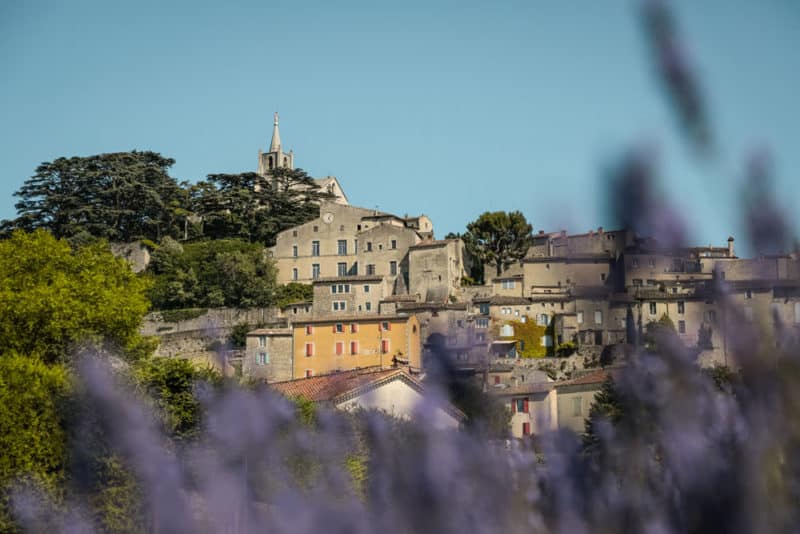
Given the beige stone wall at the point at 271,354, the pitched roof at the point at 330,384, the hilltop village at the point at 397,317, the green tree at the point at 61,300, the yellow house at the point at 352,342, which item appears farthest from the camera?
the beige stone wall at the point at 271,354

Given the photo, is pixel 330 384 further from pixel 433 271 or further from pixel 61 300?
pixel 433 271

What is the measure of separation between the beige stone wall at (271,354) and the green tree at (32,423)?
2108 centimetres

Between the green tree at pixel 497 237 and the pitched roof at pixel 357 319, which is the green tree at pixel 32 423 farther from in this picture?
the green tree at pixel 497 237

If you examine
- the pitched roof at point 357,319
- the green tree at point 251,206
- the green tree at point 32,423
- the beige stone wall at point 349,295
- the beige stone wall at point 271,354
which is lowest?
the green tree at point 32,423

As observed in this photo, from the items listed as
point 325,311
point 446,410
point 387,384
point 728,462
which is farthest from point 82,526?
point 325,311

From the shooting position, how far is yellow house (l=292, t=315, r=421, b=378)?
1913 inches

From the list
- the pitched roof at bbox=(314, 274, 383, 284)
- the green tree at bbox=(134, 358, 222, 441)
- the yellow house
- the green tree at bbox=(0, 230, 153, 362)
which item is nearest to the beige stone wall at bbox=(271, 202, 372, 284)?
the pitched roof at bbox=(314, 274, 383, 284)

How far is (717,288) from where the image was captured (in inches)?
160

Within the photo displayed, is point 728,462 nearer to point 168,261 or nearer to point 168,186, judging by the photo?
point 168,261

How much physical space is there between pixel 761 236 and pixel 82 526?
13.1m

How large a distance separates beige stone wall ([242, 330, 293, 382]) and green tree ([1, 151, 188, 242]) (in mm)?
22611

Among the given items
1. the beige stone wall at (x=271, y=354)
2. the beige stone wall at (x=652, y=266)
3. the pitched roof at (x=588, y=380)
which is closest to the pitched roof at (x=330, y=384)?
the pitched roof at (x=588, y=380)

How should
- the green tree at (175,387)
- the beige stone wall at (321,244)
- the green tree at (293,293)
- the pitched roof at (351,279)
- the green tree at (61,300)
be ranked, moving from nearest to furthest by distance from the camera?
the green tree at (175,387), the green tree at (61,300), the pitched roof at (351,279), the green tree at (293,293), the beige stone wall at (321,244)

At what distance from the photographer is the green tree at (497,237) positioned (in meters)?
66.4
